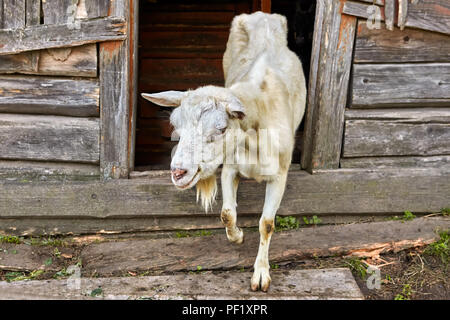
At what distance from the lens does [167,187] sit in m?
4.86

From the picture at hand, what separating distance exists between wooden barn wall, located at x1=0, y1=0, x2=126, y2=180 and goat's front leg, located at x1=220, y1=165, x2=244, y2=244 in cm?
139

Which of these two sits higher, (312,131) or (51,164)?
(312,131)

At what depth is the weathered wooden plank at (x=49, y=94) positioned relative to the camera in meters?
4.58

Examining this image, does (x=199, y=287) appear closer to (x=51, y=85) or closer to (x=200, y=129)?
(x=200, y=129)

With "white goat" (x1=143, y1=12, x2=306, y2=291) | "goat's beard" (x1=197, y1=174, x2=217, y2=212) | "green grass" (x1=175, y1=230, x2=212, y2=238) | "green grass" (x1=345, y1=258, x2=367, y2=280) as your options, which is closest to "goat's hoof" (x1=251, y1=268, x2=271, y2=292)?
"white goat" (x1=143, y1=12, x2=306, y2=291)

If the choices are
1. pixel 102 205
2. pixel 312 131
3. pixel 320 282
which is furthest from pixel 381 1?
pixel 102 205

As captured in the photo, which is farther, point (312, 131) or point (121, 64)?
point (312, 131)

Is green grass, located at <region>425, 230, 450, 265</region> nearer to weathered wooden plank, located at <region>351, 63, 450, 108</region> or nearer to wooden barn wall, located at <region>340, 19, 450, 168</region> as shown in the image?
wooden barn wall, located at <region>340, 19, 450, 168</region>

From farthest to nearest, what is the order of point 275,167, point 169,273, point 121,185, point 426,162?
point 426,162 < point 121,185 < point 169,273 < point 275,167

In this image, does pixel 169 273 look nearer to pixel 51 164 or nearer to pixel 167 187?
pixel 167 187

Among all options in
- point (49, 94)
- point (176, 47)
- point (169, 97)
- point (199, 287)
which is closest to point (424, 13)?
point (169, 97)

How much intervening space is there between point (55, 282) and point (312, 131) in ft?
9.17

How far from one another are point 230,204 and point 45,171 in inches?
77.2

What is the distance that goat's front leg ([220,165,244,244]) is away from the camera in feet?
13.3
